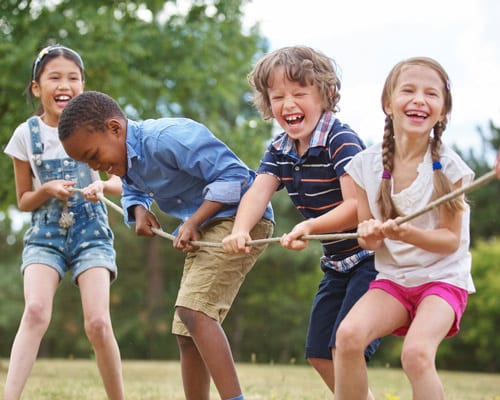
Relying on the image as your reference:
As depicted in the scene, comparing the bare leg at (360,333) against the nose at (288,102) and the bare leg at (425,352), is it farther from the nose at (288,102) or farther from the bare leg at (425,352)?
the nose at (288,102)

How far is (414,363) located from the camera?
316 cm

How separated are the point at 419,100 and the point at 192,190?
4.38 ft

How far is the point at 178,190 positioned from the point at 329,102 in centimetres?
89

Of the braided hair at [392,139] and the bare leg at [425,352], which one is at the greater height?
the braided hair at [392,139]

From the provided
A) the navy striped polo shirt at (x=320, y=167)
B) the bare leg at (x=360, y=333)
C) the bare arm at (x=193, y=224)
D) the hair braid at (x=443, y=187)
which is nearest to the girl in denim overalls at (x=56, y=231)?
the bare arm at (x=193, y=224)

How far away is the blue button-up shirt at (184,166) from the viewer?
409cm

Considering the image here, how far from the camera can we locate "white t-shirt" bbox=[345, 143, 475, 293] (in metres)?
3.41

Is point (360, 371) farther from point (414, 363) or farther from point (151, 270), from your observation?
point (151, 270)

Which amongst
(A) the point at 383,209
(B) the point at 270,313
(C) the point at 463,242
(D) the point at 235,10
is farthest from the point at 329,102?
(B) the point at 270,313

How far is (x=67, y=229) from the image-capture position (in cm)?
480

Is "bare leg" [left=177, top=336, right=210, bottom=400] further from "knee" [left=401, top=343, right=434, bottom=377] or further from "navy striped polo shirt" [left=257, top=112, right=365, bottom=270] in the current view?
"knee" [left=401, top=343, right=434, bottom=377]

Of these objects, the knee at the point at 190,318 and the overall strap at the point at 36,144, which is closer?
the knee at the point at 190,318

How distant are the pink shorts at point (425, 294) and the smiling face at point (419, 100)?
2.11ft

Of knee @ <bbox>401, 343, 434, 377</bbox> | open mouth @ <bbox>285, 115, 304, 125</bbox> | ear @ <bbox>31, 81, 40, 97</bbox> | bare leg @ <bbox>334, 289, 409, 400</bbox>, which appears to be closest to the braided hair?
bare leg @ <bbox>334, 289, 409, 400</bbox>
